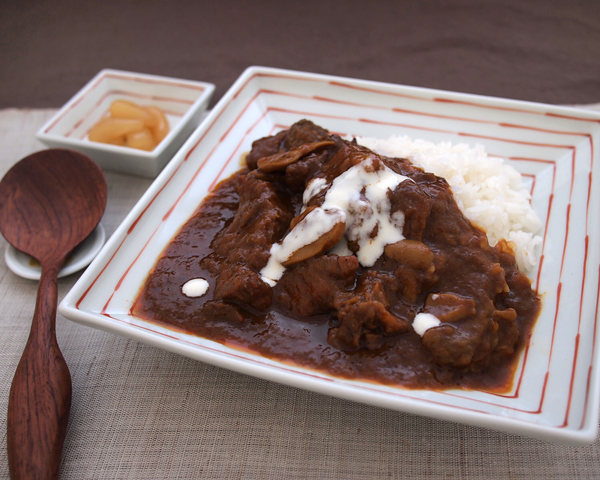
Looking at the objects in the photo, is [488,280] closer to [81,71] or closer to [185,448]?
[185,448]

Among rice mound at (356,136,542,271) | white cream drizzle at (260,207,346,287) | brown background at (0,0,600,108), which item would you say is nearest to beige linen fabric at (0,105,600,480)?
white cream drizzle at (260,207,346,287)

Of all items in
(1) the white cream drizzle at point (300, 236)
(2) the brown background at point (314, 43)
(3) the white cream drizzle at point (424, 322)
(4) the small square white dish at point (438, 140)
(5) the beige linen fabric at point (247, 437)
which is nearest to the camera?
(4) the small square white dish at point (438, 140)

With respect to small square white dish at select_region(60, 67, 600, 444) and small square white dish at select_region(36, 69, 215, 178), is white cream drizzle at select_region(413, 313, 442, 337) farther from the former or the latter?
small square white dish at select_region(36, 69, 215, 178)

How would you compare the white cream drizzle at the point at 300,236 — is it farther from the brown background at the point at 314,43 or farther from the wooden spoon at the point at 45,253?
the brown background at the point at 314,43

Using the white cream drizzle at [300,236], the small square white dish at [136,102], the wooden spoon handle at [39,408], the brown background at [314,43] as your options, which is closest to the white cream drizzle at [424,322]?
the white cream drizzle at [300,236]

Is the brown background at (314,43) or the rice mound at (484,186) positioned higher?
the brown background at (314,43)

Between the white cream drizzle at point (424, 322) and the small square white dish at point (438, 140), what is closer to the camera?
the small square white dish at point (438, 140)

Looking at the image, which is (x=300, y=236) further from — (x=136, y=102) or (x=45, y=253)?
(x=136, y=102)
